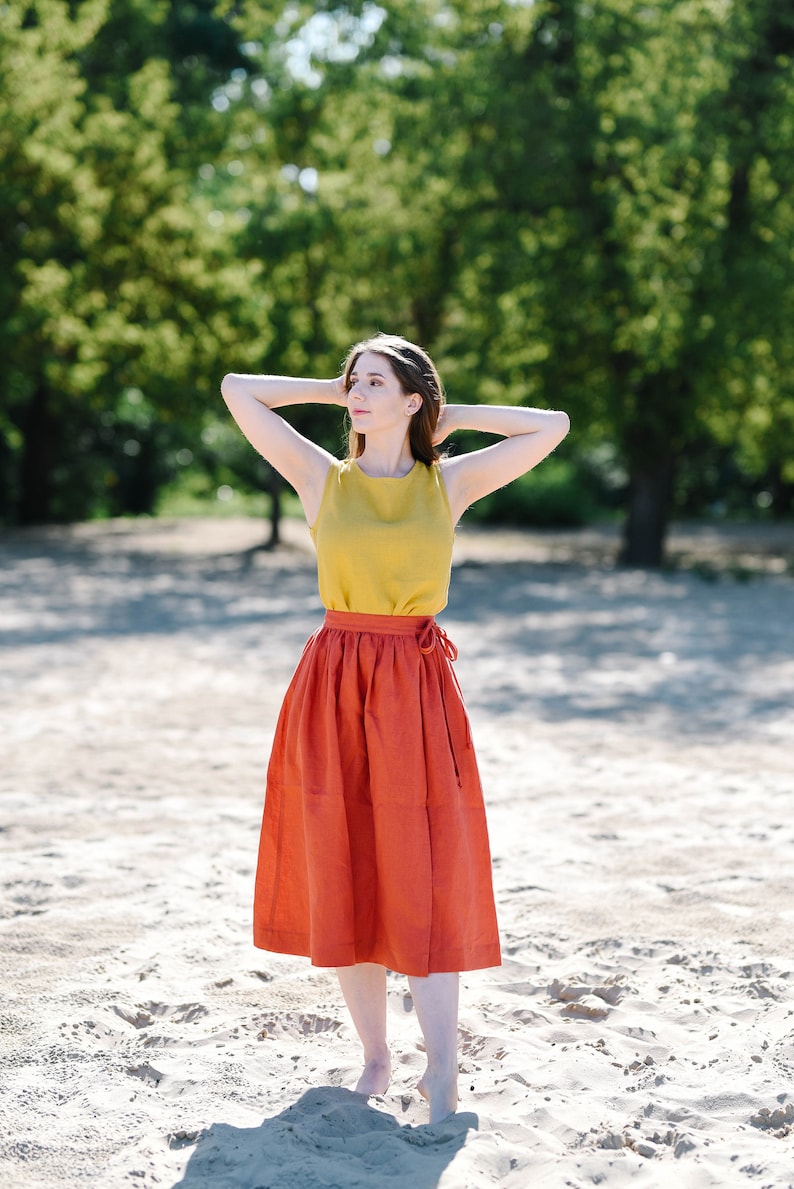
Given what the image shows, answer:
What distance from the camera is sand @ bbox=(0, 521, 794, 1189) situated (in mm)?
3014

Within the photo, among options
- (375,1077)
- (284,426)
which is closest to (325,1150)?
(375,1077)

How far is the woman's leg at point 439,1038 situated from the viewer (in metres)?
3.13

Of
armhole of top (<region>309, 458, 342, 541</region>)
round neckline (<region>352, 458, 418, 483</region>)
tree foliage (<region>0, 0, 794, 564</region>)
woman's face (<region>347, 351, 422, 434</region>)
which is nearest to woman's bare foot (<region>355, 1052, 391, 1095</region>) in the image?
armhole of top (<region>309, 458, 342, 541</region>)

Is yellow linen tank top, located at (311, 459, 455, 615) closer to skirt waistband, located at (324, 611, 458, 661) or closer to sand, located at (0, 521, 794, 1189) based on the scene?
skirt waistband, located at (324, 611, 458, 661)

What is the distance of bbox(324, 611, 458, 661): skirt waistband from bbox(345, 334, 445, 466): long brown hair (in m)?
0.41

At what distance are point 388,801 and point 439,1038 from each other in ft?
2.01

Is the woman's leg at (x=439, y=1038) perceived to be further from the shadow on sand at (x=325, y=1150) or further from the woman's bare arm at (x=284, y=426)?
the woman's bare arm at (x=284, y=426)

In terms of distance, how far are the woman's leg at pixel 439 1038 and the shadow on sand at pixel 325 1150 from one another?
0.05 metres

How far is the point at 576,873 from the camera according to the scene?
5.05m

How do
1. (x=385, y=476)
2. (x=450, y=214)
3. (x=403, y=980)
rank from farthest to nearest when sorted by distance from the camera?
(x=450, y=214), (x=403, y=980), (x=385, y=476)

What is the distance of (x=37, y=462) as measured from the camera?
915 inches

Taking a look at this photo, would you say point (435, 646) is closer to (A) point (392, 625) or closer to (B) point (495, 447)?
(A) point (392, 625)

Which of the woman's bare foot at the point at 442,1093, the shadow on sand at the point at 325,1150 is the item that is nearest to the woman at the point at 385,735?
the woman's bare foot at the point at 442,1093

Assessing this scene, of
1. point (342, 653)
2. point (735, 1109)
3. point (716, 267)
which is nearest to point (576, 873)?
point (735, 1109)
